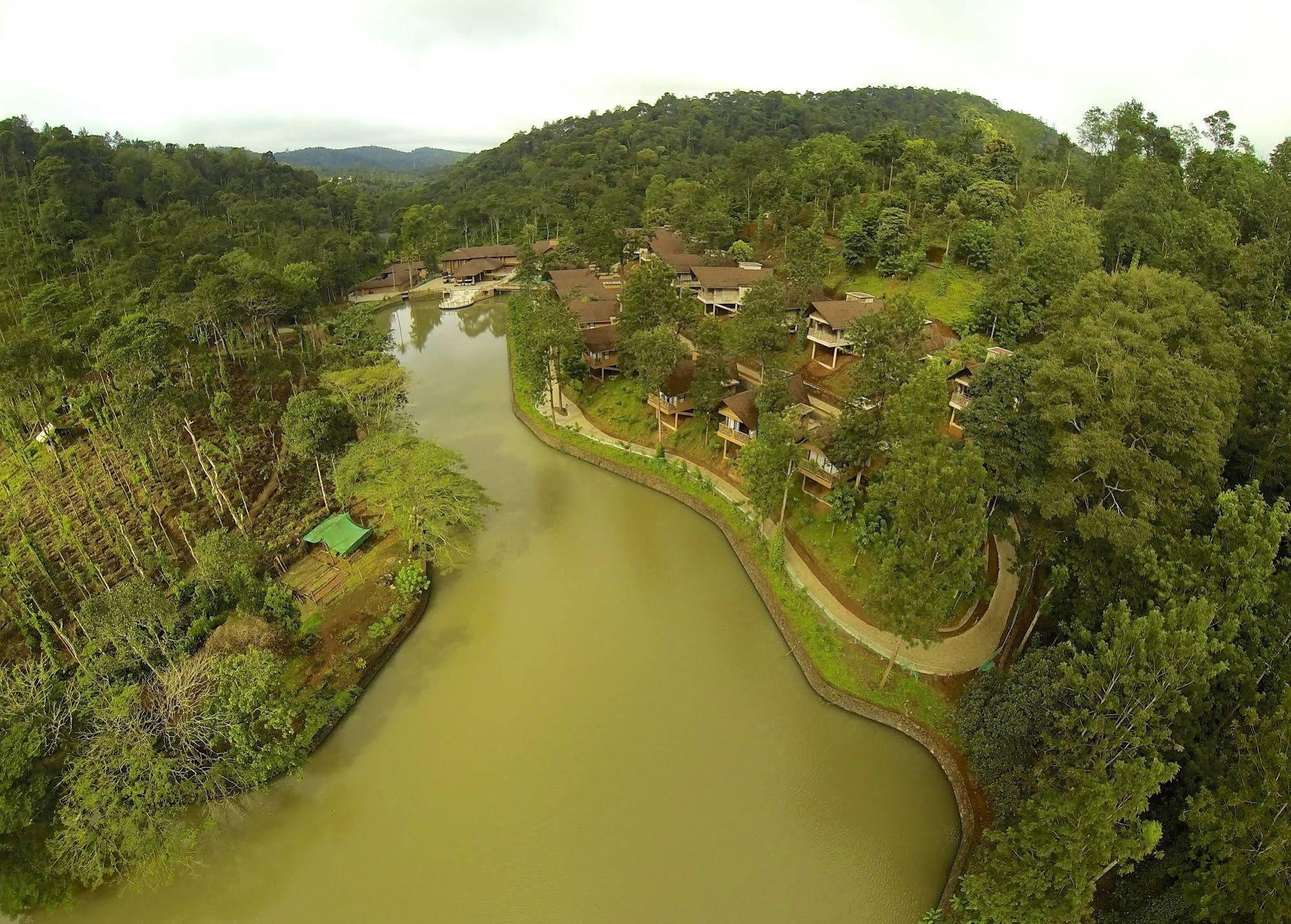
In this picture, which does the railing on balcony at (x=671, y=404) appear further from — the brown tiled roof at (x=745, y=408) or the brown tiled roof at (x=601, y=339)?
the brown tiled roof at (x=601, y=339)

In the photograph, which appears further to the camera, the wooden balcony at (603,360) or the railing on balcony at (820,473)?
the wooden balcony at (603,360)

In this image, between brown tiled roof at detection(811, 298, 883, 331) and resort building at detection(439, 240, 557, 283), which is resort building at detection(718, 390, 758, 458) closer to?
brown tiled roof at detection(811, 298, 883, 331)

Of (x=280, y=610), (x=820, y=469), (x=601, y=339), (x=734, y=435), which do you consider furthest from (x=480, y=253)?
(x=280, y=610)

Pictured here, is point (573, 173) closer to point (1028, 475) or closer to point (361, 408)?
point (361, 408)

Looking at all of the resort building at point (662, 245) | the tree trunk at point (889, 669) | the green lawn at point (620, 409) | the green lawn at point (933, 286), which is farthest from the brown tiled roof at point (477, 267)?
the tree trunk at point (889, 669)

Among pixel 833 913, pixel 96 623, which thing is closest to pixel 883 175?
pixel 833 913
